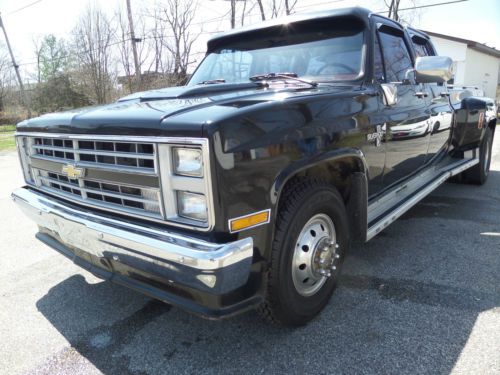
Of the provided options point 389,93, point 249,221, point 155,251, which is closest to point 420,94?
point 389,93

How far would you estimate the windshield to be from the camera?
3.04 meters

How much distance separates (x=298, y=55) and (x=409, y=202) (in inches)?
64.1

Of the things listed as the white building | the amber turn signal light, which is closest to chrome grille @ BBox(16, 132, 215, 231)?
the amber turn signal light

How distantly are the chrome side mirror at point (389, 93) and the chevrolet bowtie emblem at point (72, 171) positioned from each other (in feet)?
7.25

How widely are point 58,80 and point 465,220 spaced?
1536 inches

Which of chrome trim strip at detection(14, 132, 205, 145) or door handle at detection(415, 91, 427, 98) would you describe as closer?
chrome trim strip at detection(14, 132, 205, 145)

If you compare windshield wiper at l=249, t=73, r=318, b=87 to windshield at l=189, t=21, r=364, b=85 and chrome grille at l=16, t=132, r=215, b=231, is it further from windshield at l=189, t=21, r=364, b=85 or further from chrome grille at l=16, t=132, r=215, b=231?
chrome grille at l=16, t=132, r=215, b=231

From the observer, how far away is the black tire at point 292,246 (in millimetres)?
2111

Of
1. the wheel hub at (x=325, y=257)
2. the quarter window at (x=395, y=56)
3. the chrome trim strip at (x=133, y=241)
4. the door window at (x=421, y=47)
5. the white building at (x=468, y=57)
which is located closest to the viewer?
the chrome trim strip at (x=133, y=241)

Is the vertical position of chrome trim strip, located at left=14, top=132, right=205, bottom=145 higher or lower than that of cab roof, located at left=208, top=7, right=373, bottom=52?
lower

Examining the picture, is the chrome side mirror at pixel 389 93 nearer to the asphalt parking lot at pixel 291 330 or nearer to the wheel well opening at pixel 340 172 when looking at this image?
the wheel well opening at pixel 340 172

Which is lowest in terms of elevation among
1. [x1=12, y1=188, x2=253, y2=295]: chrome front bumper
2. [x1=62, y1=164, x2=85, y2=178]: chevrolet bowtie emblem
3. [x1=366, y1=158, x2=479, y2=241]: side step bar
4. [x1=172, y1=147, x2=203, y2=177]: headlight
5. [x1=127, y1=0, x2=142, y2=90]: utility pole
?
[x1=366, y1=158, x2=479, y2=241]: side step bar

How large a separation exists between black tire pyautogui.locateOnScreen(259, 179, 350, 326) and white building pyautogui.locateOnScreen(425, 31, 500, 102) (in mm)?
24944

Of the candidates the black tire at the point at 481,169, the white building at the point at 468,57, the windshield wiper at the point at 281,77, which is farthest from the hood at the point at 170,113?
the white building at the point at 468,57
